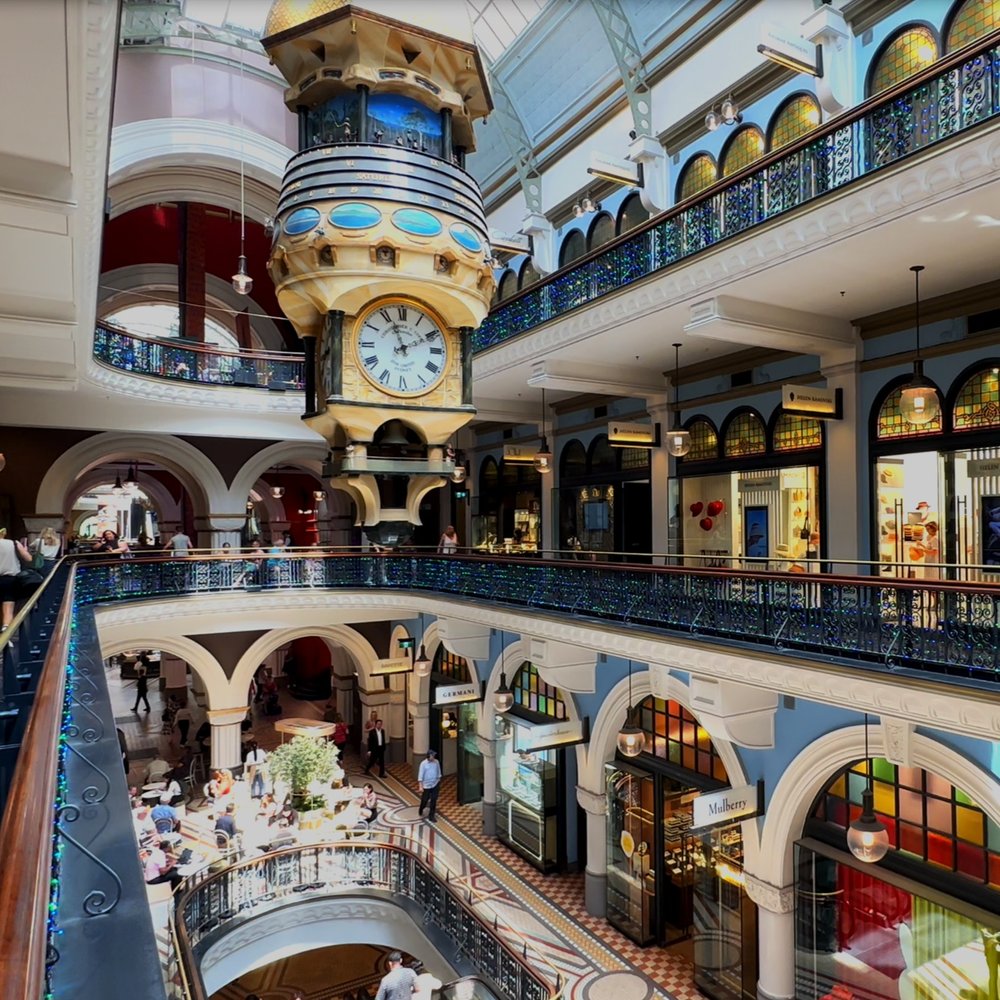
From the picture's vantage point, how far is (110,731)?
302 centimetres

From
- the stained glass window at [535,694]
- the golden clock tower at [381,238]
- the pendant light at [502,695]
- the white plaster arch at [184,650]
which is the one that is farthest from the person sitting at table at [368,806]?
the golden clock tower at [381,238]

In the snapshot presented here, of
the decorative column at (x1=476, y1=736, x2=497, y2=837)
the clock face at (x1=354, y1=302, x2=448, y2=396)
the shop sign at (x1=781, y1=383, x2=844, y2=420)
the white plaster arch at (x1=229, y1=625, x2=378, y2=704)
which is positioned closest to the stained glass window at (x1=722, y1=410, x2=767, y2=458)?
the shop sign at (x1=781, y1=383, x2=844, y2=420)

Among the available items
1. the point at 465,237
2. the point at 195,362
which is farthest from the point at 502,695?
the point at 195,362

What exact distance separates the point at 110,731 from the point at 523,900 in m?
10.2

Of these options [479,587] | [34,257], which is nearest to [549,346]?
[479,587]

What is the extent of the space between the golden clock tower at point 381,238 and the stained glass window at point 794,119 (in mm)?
4809

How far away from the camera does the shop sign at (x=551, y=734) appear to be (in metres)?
10.8

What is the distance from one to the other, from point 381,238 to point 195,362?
10.2m

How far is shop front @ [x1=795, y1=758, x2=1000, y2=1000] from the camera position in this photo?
671 cm

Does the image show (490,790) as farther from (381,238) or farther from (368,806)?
(381,238)

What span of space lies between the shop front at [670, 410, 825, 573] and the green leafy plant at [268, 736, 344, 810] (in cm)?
633

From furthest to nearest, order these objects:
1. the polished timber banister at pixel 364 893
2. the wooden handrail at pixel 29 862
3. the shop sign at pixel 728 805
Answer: the polished timber banister at pixel 364 893 < the shop sign at pixel 728 805 < the wooden handrail at pixel 29 862

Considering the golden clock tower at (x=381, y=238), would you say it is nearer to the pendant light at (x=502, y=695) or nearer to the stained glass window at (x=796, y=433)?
the stained glass window at (x=796, y=433)

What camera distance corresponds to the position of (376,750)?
16812 millimetres
